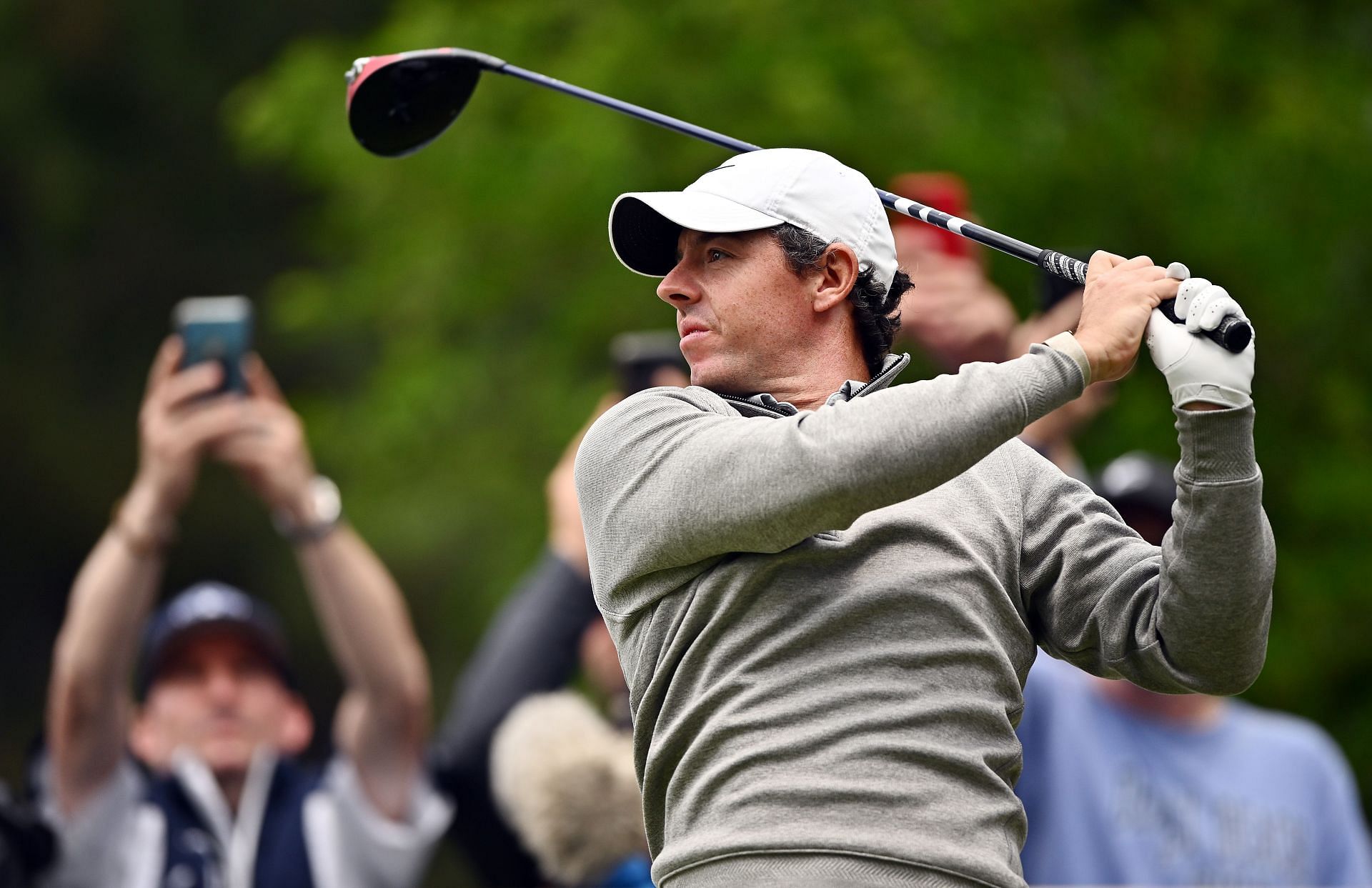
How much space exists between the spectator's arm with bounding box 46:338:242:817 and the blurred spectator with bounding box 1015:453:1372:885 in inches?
87.6

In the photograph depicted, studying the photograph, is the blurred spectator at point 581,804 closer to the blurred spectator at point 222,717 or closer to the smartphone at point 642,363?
the blurred spectator at point 222,717

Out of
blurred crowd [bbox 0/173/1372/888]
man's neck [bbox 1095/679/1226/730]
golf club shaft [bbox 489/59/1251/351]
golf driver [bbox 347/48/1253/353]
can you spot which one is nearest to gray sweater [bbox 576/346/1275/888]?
golf club shaft [bbox 489/59/1251/351]

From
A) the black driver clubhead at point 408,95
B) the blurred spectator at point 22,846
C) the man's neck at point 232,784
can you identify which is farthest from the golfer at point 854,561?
the man's neck at point 232,784

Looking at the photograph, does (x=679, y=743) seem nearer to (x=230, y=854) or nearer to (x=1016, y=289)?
(x=230, y=854)

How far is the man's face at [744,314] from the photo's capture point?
262cm

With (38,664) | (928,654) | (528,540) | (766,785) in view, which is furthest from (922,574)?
(38,664)

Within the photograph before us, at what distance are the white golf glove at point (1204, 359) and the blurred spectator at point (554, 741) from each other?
2.06 metres

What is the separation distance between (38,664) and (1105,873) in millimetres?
9871

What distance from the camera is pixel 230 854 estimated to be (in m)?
4.70

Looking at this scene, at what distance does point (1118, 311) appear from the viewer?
2.43 meters

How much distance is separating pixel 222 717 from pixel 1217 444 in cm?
341

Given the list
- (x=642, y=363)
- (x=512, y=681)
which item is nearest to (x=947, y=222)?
(x=642, y=363)

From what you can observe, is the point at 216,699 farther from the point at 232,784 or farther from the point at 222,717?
the point at 232,784

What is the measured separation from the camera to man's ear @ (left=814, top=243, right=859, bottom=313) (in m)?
2.64
